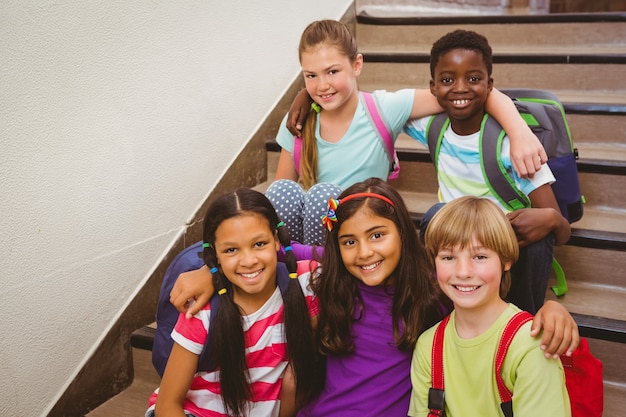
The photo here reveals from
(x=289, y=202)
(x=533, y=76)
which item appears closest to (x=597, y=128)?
(x=533, y=76)

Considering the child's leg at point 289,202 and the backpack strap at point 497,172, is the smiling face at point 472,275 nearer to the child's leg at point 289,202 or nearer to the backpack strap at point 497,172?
the backpack strap at point 497,172

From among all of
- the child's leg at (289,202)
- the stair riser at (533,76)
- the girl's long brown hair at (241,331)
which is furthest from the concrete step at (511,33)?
the girl's long brown hair at (241,331)

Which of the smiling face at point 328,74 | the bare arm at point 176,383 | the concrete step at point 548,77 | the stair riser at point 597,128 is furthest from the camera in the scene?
the concrete step at point 548,77

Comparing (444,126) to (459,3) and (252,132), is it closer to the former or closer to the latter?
(252,132)

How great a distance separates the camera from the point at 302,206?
1.92 m

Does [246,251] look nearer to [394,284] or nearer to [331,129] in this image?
[394,284]

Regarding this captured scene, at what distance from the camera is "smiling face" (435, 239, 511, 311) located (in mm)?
1327

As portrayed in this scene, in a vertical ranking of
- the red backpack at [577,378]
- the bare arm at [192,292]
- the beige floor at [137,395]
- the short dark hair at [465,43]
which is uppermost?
the short dark hair at [465,43]

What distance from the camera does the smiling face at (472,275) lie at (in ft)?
4.35

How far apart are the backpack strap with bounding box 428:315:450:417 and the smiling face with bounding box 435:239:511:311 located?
0.37 feet

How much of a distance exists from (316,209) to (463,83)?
22.8 inches

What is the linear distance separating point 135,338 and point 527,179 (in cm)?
134

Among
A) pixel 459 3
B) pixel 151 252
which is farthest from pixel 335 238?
pixel 459 3

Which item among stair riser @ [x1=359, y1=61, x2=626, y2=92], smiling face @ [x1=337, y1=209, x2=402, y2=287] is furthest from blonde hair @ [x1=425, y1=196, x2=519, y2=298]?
stair riser @ [x1=359, y1=61, x2=626, y2=92]
